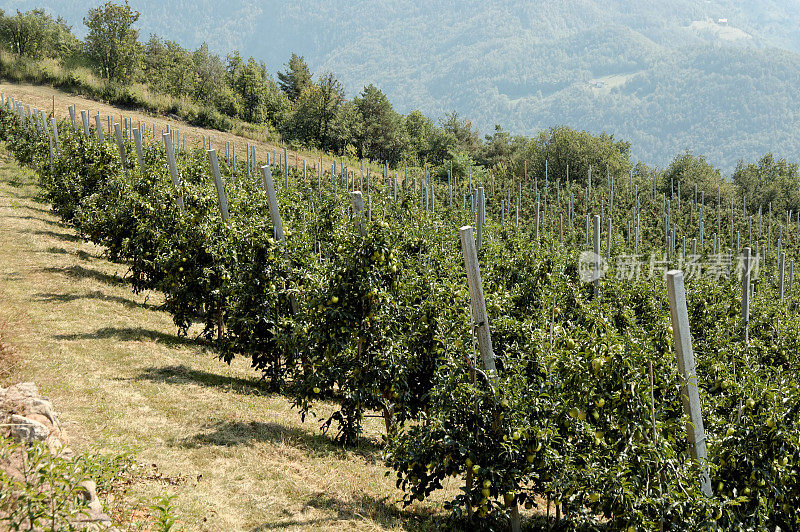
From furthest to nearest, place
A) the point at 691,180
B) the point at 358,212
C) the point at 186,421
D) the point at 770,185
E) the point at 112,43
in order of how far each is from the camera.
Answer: the point at 770,185 < the point at 112,43 < the point at 691,180 < the point at 186,421 < the point at 358,212

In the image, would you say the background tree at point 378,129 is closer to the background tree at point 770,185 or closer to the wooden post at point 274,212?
the background tree at point 770,185

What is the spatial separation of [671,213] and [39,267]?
32.9 metres

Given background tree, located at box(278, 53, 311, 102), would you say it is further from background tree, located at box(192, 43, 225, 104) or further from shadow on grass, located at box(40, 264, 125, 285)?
shadow on grass, located at box(40, 264, 125, 285)

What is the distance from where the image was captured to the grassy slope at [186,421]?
5617 millimetres

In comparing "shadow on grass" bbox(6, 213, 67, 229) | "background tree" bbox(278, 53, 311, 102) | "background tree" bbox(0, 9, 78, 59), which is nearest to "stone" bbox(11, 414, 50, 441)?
"shadow on grass" bbox(6, 213, 67, 229)

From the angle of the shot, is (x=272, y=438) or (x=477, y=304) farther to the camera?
(x=272, y=438)

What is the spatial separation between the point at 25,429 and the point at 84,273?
1049 centimetres

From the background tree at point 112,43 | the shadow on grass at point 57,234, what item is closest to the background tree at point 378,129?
the background tree at point 112,43

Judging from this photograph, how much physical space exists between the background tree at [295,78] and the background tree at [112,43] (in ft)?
63.5

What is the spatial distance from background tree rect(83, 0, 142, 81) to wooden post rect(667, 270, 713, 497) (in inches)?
2007

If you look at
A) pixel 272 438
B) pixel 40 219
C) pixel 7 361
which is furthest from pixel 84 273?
pixel 272 438

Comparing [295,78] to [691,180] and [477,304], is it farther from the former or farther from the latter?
[477,304]

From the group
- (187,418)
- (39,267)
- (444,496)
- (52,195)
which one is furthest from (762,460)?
(52,195)

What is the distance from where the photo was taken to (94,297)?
1211cm
